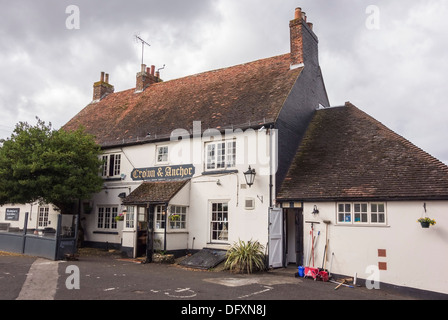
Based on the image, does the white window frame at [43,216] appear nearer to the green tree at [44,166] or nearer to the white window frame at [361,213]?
the green tree at [44,166]

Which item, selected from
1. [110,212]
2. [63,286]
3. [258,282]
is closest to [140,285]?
[63,286]

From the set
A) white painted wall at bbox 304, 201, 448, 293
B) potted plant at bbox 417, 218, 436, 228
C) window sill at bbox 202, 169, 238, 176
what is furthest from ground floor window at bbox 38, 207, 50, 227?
potted plant at bbox 417, 218, 436, 228

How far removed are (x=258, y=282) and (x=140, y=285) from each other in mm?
3448

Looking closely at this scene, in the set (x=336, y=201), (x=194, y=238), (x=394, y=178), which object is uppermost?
(x=394, y=178)

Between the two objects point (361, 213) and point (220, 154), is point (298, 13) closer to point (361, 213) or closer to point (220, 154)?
point (220, 154)

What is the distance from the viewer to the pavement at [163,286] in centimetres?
851

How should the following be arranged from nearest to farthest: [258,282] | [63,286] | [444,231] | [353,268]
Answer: [63,286]
[444,231]
[258,282]
[353,268]

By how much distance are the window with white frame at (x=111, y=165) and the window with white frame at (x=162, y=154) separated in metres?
2.79

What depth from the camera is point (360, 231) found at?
1172 cm

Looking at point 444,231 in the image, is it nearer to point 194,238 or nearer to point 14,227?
point 194,238

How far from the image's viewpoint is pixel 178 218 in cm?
1576

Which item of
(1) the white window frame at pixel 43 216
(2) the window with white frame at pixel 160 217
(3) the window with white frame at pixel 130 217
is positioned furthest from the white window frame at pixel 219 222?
(1) the white window frame at pixel 43 216

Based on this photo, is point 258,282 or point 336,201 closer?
point 258,282
